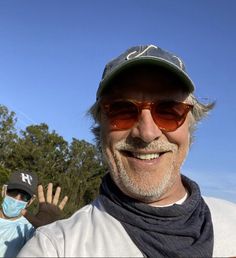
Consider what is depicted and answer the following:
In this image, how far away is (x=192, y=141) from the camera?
9.02ft

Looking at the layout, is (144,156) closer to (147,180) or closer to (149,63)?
(147,180)

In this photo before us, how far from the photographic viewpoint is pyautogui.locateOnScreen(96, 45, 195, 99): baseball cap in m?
2.27

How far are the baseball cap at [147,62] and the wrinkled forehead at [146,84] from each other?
4 cm

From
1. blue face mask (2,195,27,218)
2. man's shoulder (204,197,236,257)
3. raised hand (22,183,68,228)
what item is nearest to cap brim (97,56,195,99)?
man's shoulder (204,197,236,257)

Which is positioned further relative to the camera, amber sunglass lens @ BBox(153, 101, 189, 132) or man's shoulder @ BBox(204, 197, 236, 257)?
amber sunglass lens @ BBox(153, 101, 189, 132)

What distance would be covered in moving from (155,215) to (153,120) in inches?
17.3

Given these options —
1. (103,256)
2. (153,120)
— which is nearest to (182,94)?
(153,120)

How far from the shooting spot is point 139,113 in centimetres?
233

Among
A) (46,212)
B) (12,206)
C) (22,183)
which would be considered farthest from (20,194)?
(46,212)

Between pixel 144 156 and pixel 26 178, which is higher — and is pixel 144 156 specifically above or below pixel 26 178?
below

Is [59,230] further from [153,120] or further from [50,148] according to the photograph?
[50,148]

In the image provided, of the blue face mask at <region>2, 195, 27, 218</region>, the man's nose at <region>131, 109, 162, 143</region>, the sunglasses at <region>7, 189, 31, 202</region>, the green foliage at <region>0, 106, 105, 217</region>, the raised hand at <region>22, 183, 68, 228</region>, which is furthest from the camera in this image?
the green foliage at <region>0, 106, 105, 217</region>

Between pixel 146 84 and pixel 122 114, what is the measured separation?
0.65 feet

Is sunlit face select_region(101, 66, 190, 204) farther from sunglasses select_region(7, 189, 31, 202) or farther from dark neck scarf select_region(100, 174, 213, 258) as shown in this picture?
sunglasses select_region(7, 189, 31, 202)
